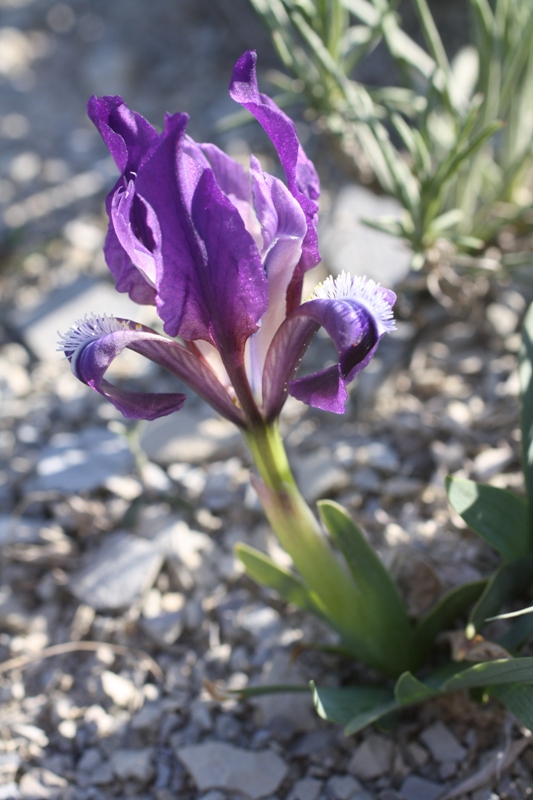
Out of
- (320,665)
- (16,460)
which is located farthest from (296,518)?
(16,460)

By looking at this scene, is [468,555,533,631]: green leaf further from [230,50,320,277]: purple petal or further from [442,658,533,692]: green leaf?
[230,50,320,277]: purple petal

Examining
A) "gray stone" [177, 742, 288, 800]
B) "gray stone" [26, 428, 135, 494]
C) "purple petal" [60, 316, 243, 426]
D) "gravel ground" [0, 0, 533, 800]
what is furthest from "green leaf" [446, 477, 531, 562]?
"gray stone" [26, 428, 135, 494]

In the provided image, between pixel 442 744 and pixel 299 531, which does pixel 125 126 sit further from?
pixel 442 744

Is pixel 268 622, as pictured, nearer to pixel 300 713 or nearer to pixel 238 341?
pixel 300 713

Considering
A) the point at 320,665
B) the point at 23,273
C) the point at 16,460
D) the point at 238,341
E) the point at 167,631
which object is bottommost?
the point at 320,665

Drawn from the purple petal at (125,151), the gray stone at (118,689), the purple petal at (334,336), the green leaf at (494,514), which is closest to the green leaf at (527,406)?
the green leaf at (494,514)

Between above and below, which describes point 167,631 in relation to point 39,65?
below

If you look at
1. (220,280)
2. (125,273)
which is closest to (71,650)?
(125,273)
